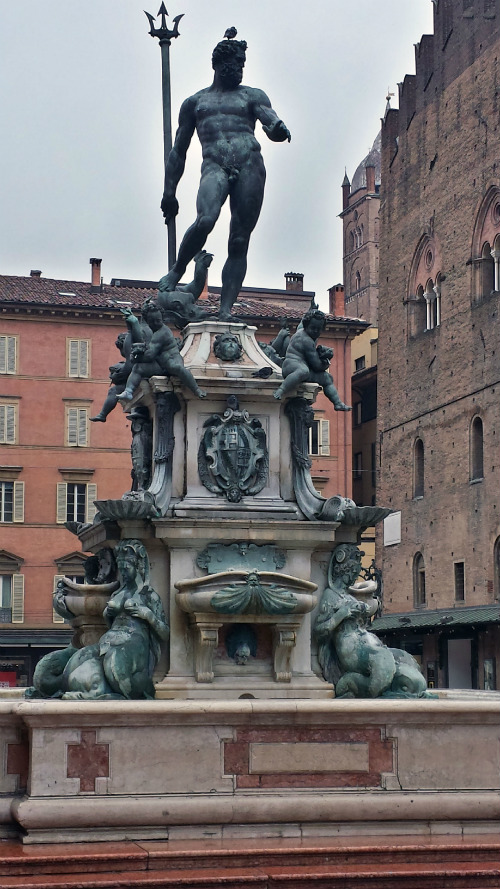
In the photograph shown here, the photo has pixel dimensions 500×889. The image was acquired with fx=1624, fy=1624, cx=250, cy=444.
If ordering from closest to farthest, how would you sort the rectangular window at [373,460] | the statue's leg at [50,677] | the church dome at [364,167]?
the statue's leg at [50,677]
the rectangular window at [373,460]
the church dome at [364,167]

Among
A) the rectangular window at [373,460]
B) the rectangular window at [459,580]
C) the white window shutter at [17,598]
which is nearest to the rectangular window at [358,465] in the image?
the rectangular window at [373,460]

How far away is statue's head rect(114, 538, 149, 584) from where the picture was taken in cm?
1384

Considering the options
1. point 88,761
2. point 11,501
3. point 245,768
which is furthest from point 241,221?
point 11,501

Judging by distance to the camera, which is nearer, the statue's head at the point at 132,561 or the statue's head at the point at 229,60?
the statue's head at the point at 132,561

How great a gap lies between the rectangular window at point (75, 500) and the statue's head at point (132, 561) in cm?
4536

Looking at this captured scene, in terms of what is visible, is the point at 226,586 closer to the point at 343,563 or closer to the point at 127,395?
the point at 343,563

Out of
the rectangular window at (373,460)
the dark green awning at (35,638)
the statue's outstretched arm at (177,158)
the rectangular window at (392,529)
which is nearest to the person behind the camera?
the statue's outstretched arm at (177,158)

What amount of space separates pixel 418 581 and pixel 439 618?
24.1 ft

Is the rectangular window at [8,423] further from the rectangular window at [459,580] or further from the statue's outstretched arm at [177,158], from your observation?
the statue's outstretched arm at [177,158]

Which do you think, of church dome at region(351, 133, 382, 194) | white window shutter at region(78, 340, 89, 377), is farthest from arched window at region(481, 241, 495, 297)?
church dome at region(351, 133, 382, 194)

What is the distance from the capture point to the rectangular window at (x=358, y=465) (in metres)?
76.4

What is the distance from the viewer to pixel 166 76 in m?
16.6

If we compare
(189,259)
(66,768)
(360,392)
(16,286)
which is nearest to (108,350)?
(16,286)

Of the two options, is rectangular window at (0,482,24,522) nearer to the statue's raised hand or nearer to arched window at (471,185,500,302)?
arched window at (471,185,500,302)
